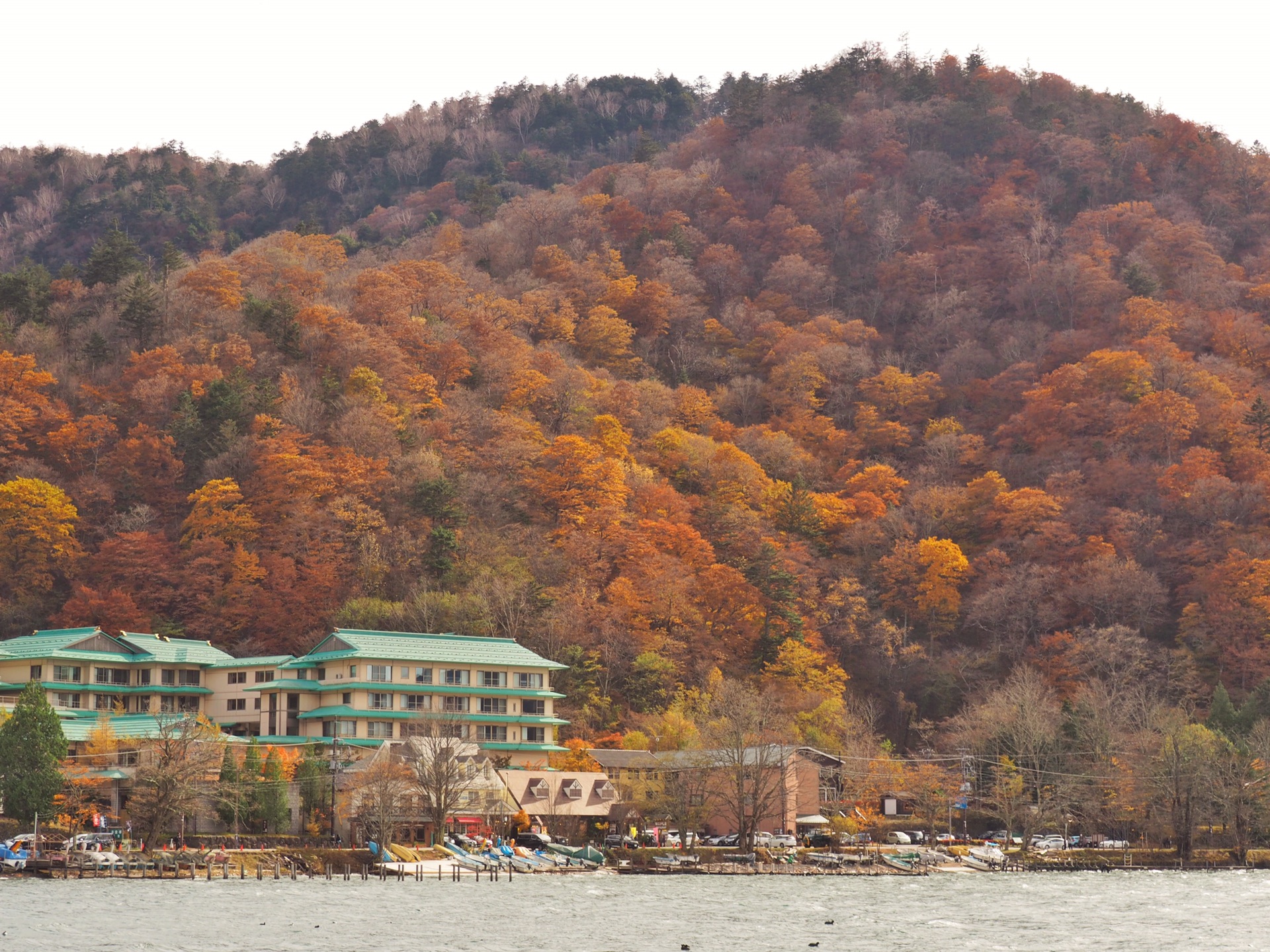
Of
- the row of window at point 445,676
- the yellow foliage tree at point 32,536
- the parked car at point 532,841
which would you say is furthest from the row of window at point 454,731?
the yellow foliage tree at point 32,536

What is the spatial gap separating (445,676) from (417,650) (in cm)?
233

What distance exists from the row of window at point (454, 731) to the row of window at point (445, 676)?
249 centimetres

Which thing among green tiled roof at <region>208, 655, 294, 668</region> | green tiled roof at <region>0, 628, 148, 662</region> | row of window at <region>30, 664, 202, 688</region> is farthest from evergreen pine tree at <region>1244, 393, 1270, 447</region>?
green tiled roof at <region>0, 628, 148, 662</region>

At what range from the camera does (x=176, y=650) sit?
9638 centimetres

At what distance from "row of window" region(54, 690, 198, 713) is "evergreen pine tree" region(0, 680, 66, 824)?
66.5ft

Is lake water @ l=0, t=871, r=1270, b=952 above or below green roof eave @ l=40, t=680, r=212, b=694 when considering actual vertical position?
below

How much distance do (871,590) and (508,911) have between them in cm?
6140


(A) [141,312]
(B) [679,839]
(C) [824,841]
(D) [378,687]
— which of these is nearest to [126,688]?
(D) [378,687]

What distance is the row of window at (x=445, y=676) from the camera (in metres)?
91.9

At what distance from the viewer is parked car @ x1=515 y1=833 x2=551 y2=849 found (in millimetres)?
82125

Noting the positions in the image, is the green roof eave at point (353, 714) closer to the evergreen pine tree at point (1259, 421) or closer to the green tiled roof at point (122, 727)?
the green tiled roof at point (122, 727)

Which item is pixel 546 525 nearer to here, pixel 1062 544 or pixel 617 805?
pixel 617 805

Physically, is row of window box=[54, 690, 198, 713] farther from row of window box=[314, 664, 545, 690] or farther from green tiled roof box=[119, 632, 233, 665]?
row of window box=[314, 664, 545, 690]

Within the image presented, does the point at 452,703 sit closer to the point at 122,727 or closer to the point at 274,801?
the point at 274,801
